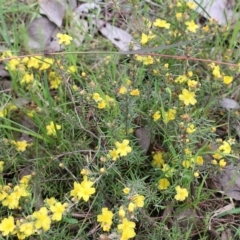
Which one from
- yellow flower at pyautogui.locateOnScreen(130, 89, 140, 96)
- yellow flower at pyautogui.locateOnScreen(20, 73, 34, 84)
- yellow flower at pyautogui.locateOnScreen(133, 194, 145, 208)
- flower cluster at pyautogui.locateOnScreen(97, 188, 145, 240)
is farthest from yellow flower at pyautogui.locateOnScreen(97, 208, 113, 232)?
yellow flower at pyautogui.locateOnScreen(20, 73, 34, 84)

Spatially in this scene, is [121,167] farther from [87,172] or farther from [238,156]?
[238,156]

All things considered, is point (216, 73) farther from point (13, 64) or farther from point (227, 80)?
point (13, 64)

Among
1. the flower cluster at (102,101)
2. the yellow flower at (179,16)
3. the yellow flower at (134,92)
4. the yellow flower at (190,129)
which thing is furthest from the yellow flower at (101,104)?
the yellow flower at (179,16)

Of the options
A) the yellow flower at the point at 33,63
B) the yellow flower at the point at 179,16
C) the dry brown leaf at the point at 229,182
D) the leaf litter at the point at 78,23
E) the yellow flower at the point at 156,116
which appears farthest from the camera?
the leaf litter at the point at 78,23

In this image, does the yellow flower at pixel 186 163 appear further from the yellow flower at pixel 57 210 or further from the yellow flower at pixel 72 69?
→ the yellow flower at pixel 72 69

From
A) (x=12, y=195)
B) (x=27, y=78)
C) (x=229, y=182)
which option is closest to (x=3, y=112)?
(x=27, y=78)

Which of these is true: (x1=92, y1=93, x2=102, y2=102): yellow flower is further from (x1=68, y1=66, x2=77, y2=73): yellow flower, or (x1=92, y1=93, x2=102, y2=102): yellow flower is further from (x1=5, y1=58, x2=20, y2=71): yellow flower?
(x1=5, y1=58, x2=20, y2=71): yellow flower
